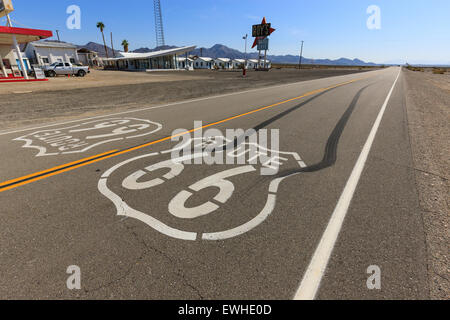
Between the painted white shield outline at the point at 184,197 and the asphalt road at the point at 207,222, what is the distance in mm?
19

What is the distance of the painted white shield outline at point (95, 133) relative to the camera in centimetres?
→ 520

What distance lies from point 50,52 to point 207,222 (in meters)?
60.4

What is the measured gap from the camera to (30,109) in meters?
9.62

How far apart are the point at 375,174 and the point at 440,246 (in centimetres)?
179

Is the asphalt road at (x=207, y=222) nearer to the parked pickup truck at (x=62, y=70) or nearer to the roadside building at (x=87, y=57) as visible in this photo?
the parked pickup truck at (x=62, y=70)

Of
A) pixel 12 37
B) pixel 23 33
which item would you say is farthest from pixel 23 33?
pixel 12 37

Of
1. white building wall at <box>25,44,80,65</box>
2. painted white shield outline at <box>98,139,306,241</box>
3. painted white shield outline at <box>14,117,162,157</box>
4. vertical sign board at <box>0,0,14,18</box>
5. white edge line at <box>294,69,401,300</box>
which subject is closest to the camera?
white edge line at <box>294,69,401,300</box>

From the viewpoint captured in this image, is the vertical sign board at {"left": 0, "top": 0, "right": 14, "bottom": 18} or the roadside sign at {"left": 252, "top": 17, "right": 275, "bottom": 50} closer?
the vertical sign board at {"left": 0, "top": 0, "right": 14, "bottom": 18}

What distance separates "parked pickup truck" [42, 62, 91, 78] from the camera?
2811cm

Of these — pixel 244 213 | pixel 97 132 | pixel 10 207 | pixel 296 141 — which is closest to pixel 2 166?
pixel 10 207

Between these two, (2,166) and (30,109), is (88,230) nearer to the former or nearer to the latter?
(2,166)

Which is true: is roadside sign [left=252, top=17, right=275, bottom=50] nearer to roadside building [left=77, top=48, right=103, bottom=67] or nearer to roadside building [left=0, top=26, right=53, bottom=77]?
roadside building [left=77, top=48, right=103, bottom=67]

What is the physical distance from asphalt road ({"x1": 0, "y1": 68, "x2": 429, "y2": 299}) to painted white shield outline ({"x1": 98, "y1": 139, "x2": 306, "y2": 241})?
2 centimetres

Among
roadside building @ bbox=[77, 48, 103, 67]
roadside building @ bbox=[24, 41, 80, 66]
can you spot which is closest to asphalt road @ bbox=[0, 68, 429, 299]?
roadside building @ bbox=[24, 41, 80, 66]
